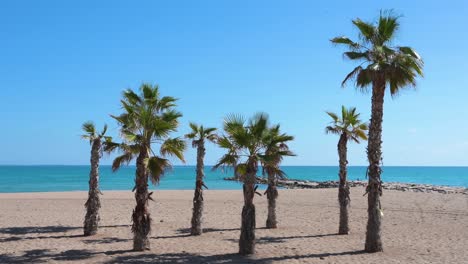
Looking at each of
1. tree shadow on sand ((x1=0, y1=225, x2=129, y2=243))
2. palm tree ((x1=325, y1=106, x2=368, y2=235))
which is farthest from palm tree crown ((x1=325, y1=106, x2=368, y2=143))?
tree shadow on sand ((x1=0, y1=225, x2=129, y2=243))

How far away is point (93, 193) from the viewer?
17.5 m

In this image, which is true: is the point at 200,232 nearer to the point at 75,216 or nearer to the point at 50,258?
the point at 50,258

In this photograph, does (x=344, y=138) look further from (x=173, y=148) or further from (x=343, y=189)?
(x=173, y=148)

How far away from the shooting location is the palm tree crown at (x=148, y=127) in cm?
1422

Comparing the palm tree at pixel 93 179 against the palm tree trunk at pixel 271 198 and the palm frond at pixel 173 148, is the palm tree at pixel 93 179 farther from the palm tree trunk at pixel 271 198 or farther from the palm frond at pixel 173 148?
the palm tree trunk at pixel 271 198

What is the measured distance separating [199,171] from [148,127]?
4.70 meters

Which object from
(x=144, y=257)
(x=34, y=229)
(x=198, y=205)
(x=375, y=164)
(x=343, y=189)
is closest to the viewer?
(x=144, y=257)

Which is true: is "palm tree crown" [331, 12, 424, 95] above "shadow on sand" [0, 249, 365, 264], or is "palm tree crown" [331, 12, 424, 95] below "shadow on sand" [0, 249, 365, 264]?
above

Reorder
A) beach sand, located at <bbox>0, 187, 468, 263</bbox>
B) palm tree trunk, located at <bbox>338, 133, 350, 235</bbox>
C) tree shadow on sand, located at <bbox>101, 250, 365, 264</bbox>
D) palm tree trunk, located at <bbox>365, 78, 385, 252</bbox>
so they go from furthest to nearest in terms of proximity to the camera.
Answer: palm tree trunk, located at <bbox>338, 133, 350, 235</bbox>
palm tree trunk, located at <bbox>365, 78, 385, 252</bbox>
beach sand, located at <bbox>0, 187, 468, 263</bbox>
tree shadow on sand, located at <bbox>101, 250, 365, 264</bbox>

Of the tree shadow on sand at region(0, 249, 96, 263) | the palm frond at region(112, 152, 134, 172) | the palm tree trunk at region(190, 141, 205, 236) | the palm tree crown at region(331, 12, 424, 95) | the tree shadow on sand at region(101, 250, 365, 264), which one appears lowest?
the tree shadow on sand at region(0, 249, 96, 263)

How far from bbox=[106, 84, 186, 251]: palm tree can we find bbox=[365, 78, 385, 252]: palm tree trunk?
253 inches

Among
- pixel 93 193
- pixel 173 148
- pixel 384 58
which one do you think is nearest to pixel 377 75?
pixel 384 58

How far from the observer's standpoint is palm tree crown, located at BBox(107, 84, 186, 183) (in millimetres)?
14219

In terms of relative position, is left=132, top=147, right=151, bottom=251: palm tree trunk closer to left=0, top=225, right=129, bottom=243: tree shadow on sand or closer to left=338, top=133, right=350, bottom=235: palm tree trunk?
left=0, top=225, right=129, bottom=243: tree shadow on sand
